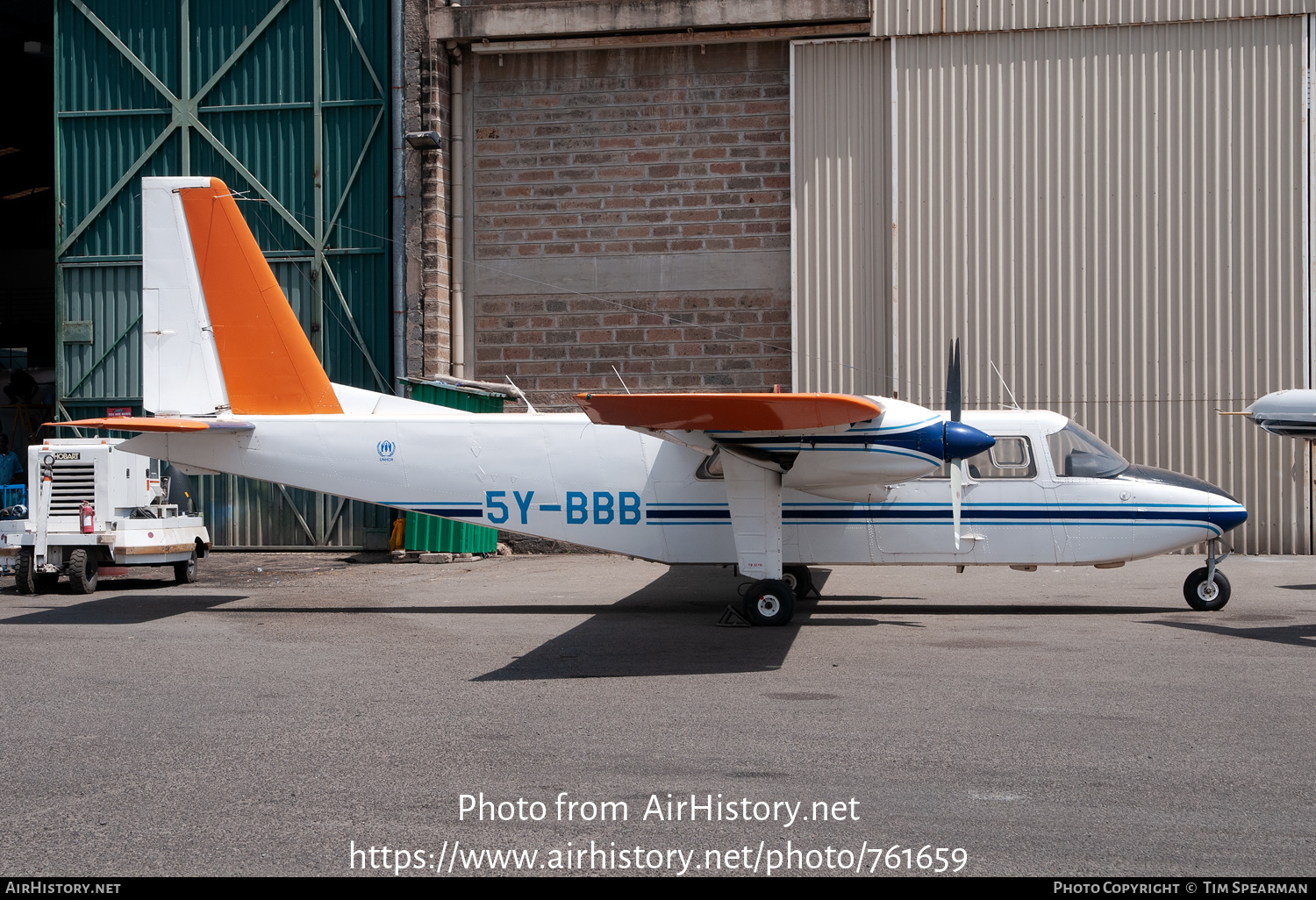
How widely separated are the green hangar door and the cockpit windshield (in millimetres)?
12543

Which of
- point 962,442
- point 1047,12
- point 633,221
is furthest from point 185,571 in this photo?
point 1047,12

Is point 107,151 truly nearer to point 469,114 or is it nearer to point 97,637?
point 469,114

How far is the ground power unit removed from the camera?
1402cm

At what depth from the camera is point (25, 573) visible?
14.0 m

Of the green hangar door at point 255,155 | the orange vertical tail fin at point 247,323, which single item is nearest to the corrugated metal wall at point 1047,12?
the green hangar door at point 255,155

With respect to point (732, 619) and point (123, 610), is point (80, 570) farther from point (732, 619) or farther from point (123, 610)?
point (732, 619)

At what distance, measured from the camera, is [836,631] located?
10.6m

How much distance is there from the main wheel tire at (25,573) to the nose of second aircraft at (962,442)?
11312 mm

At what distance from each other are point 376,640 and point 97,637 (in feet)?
8.64

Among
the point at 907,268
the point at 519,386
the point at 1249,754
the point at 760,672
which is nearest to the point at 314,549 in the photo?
the point at 519,386

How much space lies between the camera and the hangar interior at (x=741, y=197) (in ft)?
60.1

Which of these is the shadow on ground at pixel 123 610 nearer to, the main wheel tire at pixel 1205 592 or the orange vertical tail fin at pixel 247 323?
the orange vertical tail fin at pixel 247 323

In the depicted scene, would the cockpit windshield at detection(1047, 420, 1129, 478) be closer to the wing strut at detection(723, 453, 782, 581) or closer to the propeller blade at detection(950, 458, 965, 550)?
the propeller blade at detection(950, 458, 965, 550)

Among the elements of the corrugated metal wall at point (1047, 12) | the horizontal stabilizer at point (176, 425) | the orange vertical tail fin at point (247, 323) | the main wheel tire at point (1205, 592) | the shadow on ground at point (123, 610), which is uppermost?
the corrugated metal wall at point (1047, 12)
